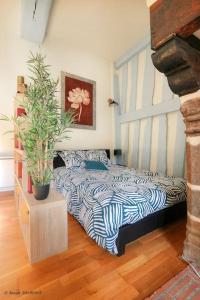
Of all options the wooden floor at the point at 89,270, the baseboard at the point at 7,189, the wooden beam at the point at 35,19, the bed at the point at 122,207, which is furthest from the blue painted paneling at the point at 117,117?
the wooden floor at the point at 89,270

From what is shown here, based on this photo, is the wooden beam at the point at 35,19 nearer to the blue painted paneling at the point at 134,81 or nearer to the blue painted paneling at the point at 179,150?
the blue painted paneling at the point at 134,81

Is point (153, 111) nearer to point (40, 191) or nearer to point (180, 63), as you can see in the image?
point (180, 63)

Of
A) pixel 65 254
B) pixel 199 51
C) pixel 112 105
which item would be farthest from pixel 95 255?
pixel 112 105

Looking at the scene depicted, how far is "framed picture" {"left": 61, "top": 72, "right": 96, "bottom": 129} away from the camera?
317 centimetres

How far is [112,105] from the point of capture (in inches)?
150

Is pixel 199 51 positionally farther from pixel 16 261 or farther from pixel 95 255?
pixel 16 261

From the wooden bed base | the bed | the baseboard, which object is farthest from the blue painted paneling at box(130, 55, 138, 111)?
the baseboard

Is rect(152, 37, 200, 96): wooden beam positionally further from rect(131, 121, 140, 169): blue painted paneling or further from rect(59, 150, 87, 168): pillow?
rect(131, 121, 140, 169): blue painted paneling

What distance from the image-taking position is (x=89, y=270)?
1133 millimetres

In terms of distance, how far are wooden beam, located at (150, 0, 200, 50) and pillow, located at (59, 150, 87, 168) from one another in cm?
203

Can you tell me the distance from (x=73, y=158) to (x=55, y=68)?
6.05 ft

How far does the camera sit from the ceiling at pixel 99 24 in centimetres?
222

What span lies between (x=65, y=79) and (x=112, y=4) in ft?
4.71

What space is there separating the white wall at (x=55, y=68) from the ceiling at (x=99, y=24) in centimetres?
19
